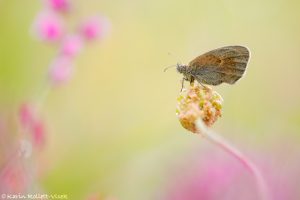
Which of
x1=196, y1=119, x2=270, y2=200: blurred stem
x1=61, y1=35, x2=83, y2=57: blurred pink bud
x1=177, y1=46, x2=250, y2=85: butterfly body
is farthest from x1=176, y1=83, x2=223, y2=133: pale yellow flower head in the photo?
x1=61, y1=35, x2=83, y2=57: blurred pink bud

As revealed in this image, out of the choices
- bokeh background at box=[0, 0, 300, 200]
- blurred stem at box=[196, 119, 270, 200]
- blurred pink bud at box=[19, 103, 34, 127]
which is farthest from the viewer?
bokeh background at box=[0, 0, 300, 200]

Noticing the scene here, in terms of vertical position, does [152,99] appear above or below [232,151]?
above

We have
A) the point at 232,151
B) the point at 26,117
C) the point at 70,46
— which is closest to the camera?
the point at 232,151

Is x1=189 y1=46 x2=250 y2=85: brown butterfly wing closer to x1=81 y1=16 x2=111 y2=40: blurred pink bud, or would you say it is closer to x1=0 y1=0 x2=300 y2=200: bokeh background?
x1=0 y1=0 x2=300 y2=200: bokeh background

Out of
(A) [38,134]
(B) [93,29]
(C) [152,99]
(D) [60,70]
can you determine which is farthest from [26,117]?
(C) [152,99]

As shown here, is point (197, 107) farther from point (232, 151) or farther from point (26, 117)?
point (26, 117)

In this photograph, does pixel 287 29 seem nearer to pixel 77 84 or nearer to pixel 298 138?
pixel 77 84
